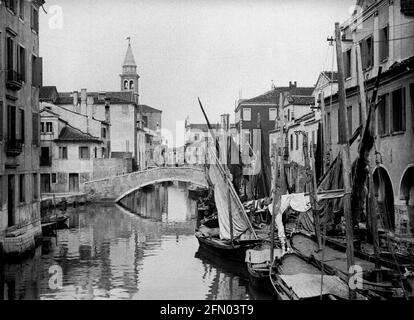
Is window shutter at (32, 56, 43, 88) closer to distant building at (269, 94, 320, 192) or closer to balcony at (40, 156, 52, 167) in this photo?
distant building at (269, 94, 320, 192)

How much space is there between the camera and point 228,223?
17.0 metres

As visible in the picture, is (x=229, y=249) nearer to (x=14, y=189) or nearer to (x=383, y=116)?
(x=383, y=116)

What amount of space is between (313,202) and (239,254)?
404 cm

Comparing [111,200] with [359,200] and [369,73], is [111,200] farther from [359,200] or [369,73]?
[359,200]

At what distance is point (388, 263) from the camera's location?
1038 cm

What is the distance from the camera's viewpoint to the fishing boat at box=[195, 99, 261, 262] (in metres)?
15.8

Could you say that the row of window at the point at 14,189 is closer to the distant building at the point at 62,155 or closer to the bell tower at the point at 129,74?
the distant building at the point at 62,155

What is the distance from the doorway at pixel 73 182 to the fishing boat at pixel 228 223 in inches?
727

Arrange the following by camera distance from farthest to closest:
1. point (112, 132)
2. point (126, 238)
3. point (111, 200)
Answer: point (112, 132)
point (111, 200)
point (126, 238)

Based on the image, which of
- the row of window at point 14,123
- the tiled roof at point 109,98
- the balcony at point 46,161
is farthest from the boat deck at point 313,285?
the tiled roof at point 109,98

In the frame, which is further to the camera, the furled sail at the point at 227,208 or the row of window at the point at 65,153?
the row of window at the point at 65,153

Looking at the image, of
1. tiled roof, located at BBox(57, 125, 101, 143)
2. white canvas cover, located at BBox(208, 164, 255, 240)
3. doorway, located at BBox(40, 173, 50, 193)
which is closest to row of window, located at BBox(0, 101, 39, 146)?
white canvas cover, located at BBox(208, 164, 255, 240)

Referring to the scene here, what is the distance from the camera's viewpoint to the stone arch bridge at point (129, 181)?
113 feet
